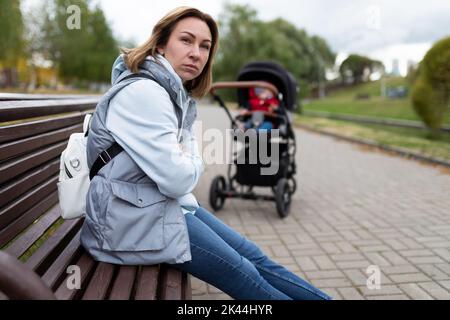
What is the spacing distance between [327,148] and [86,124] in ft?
32.0

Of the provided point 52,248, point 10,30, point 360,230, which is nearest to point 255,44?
point 10,30

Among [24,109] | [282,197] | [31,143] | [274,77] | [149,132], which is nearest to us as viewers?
[149,132]

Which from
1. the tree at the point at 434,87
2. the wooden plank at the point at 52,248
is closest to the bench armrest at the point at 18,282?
the wooden plank at the point at 52,248

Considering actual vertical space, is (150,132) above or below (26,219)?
above

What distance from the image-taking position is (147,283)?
6.59ft

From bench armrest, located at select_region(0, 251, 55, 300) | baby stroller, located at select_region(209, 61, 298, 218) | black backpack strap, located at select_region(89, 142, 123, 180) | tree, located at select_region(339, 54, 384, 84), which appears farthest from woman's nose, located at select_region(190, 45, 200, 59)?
tree, located at select_region(339, 54, 384, 84)

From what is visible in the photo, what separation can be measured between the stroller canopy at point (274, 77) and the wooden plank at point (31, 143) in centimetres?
258

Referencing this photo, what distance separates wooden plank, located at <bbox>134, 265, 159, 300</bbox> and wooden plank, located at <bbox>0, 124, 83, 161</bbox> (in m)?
0.87

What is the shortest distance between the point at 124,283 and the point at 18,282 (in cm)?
65

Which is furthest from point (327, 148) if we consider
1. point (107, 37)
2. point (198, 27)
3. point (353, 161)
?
point (107, 37)

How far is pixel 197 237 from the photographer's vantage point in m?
2.17

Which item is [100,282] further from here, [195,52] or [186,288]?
[195,52]

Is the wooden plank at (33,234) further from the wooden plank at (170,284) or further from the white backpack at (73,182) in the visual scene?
the wooden plank at (170,284)
